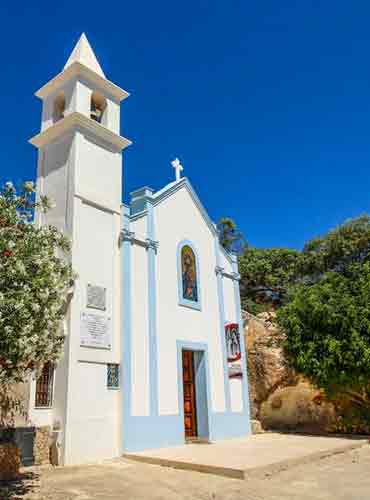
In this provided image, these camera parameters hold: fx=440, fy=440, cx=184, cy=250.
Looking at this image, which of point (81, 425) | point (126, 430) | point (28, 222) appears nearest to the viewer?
point (28, 222)

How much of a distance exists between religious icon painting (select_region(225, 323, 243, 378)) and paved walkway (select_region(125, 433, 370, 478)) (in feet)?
Result: 8.19

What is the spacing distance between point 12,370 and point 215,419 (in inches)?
328

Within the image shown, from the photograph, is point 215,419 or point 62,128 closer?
point 62,128

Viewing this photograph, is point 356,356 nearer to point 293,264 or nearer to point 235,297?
point 235,297

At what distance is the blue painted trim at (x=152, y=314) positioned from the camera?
1195 centimetres

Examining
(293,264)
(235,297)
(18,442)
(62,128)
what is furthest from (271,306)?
(18,442)

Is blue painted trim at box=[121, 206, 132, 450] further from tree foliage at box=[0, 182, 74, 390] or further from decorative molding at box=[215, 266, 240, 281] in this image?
decorative molding at box=[215, 266, 240, 281]

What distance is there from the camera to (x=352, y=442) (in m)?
12.0

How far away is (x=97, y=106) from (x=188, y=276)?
20.6ft

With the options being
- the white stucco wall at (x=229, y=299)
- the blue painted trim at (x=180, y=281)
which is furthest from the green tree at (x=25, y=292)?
the white stucco wall at (x=229, y=299)

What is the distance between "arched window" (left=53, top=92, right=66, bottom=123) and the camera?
45.5 feet

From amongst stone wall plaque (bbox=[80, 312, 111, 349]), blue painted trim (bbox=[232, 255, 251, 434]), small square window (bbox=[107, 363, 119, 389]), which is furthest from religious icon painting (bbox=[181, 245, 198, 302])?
small square window (bbox=[107, 363, 119, 389])

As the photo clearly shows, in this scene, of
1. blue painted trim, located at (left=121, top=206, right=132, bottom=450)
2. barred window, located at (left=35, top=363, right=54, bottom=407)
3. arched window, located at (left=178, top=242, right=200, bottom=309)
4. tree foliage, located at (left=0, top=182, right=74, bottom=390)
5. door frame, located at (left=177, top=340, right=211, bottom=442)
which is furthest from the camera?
arched window, located at (left=178, top=242, right=200, bottom=309)

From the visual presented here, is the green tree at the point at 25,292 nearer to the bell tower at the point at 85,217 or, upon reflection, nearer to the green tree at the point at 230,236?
the bell tower at the point at 85,217
